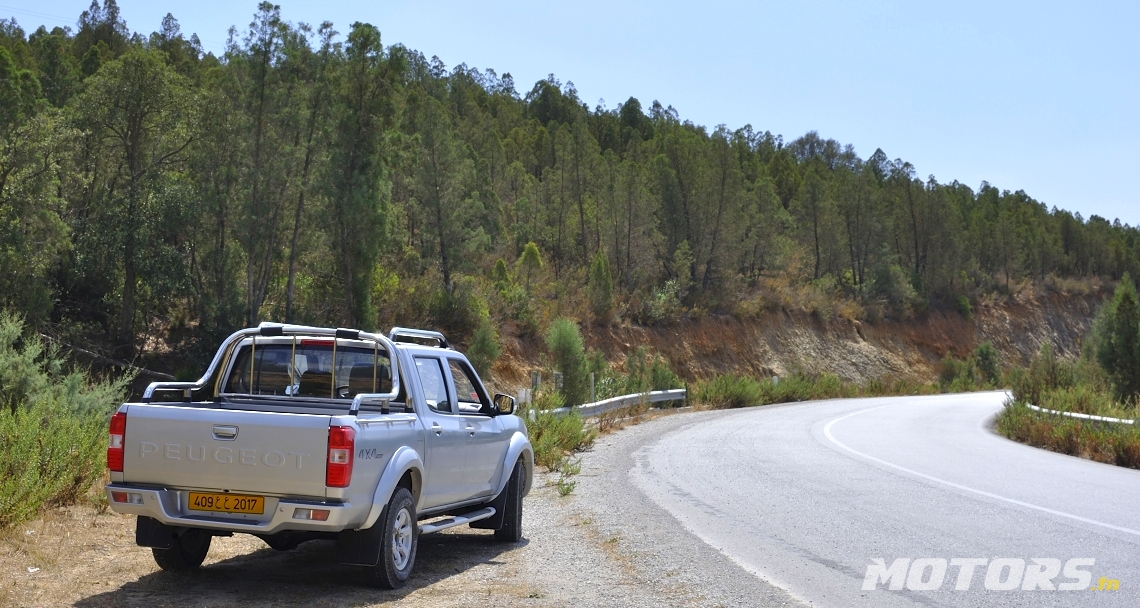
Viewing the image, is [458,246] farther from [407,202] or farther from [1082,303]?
[1082,303]

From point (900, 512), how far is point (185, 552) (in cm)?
715

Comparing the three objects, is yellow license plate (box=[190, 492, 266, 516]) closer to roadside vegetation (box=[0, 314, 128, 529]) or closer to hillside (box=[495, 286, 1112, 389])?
roadside vegetation (box=[0, 314, 128, 529])

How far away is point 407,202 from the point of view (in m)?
42.6

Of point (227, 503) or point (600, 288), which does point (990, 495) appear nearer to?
point (227, 503)

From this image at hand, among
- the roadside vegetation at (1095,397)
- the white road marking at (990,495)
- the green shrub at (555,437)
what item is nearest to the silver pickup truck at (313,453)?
the white road marking at (990,495)

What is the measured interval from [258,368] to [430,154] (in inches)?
1296

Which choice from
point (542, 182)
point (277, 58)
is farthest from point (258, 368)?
point (542, 182)

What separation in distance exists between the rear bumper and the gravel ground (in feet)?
1.69

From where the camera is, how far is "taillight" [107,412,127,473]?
22.2ft

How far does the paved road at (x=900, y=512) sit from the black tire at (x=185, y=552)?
4.25 metres

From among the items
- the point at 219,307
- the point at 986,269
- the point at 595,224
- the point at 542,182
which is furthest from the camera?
the point at 986,269

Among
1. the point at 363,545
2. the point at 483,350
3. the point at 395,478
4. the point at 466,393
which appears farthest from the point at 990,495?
the point at 483,350

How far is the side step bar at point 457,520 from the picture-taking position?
7809 millimetres

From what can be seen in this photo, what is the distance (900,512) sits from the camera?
1052 centimetres
